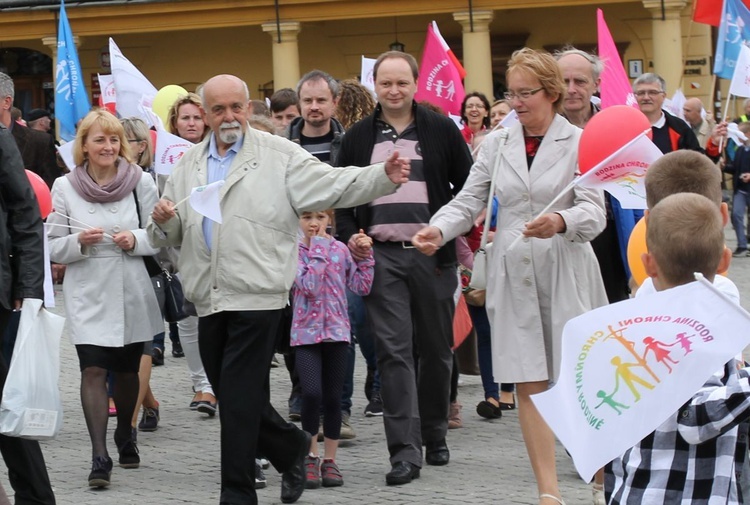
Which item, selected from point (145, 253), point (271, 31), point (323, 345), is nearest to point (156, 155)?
point (145, 253)

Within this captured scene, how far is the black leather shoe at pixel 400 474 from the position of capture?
22.7 feet

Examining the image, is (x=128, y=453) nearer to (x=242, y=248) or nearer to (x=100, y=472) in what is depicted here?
(x=100, y=472)

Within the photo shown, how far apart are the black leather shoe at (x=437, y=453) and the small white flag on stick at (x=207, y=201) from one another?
6.52 feet

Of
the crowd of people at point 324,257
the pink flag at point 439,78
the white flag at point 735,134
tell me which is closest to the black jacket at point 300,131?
the crowd of people at point 324,257

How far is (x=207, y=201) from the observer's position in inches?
243

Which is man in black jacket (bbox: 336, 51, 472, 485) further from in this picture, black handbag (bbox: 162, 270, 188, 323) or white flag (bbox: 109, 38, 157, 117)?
white flag (bbox: 109, 38, 157, 117)

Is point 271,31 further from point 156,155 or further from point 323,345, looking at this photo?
point 323,345

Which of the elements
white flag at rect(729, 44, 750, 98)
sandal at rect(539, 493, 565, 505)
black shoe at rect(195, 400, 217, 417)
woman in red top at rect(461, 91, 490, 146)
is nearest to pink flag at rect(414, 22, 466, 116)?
woman in red top at rect(461, 91, 490, 146)

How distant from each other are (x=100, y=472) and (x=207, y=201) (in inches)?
68.2

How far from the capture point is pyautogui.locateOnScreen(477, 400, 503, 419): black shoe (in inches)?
342

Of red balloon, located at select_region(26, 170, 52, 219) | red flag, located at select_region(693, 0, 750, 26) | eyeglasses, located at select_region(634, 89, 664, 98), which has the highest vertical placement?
red flag, located at select_region(693, 0, 750, 26)

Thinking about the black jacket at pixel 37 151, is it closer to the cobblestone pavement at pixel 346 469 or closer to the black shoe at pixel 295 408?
the cobblestone pavement at pixel 346 469

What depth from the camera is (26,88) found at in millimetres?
31469

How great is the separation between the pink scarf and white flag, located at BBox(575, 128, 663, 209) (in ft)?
8.86
